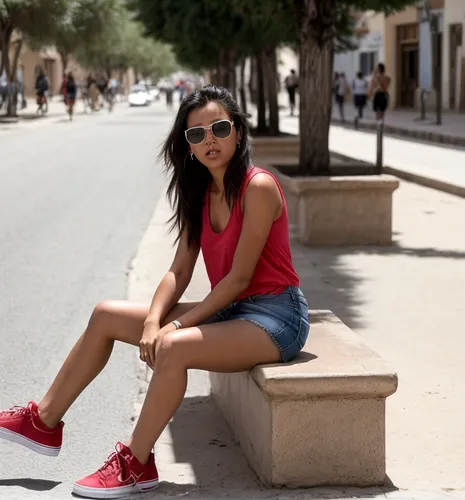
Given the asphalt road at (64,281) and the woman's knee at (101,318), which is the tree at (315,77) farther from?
the woman's knee at (101,318)

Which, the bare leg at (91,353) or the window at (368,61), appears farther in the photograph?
the window at (368,61)

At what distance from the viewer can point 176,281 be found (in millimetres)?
4891

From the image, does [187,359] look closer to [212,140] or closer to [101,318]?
[101,318]

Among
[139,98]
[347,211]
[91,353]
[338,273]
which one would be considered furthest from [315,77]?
[139,98]

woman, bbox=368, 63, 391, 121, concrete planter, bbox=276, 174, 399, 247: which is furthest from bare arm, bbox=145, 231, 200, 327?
woman, bbox=368, 63, 391, 121

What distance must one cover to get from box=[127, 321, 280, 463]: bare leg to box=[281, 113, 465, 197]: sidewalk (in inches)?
469

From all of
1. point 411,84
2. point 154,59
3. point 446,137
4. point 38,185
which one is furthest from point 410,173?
point 154,59

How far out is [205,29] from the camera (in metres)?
27.0

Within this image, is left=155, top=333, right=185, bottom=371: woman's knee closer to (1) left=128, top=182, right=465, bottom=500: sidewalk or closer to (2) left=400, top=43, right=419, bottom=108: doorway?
(1) left=128, top=182, right=465, bottom=500: sidewalk

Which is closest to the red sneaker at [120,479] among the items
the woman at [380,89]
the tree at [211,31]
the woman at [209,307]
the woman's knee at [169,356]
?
the woman at [209,307]

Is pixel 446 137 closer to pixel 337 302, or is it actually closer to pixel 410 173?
pixel 410 173

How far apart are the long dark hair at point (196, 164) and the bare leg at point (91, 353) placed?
0.44 meters

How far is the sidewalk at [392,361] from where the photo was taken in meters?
4.36

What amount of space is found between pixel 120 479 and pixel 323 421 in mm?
736
